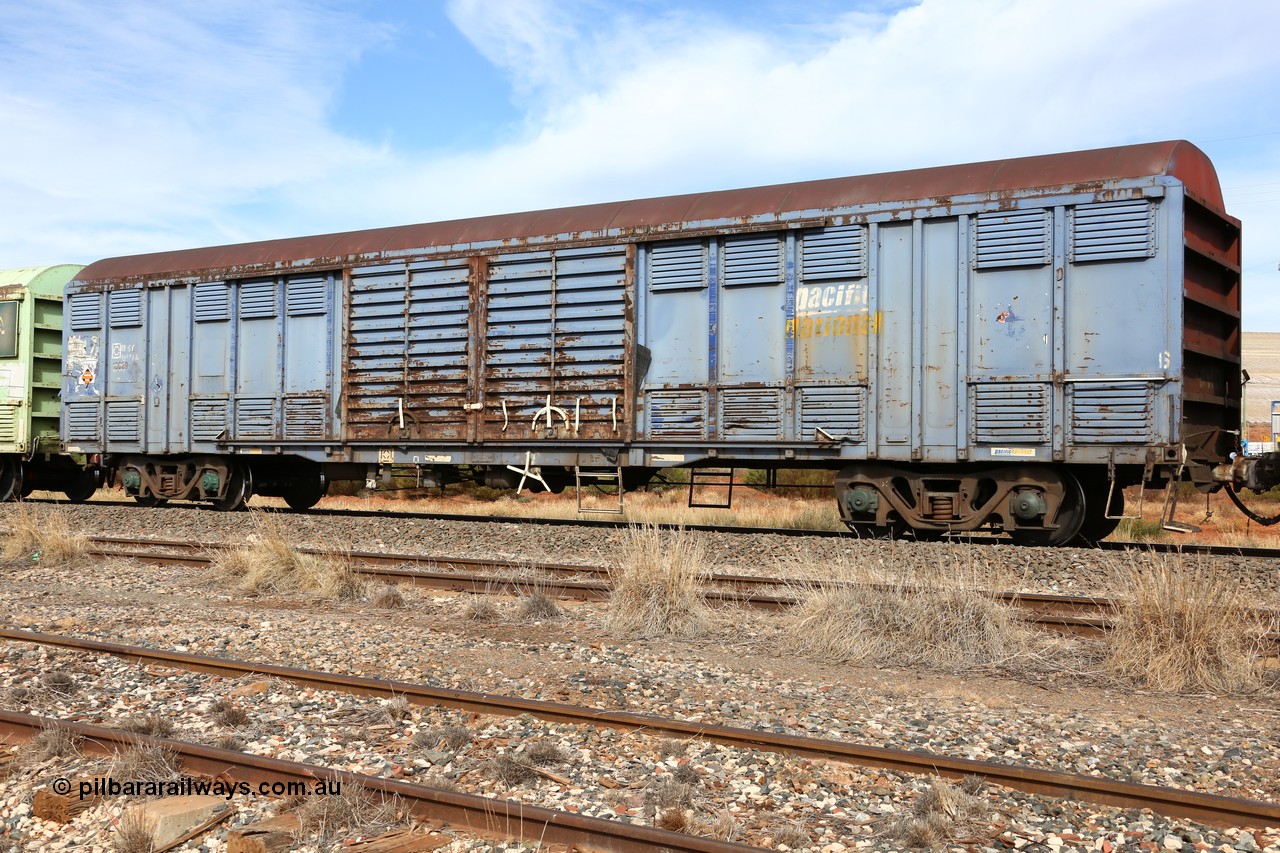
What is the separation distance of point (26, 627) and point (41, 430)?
10860 millimetres

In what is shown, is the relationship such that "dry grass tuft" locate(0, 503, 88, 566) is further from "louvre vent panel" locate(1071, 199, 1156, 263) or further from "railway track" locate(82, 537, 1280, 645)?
"louvre vent panel" locate(1071, 199, 1156, 263)

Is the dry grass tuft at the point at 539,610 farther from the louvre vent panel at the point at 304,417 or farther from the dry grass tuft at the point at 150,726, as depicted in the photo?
the louvre vent panel at the point at 304,417

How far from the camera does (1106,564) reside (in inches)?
344

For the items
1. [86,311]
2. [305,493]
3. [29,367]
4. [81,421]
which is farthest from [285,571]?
[29,367]

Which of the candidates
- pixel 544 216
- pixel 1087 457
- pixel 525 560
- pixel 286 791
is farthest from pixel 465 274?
pixel 286 791

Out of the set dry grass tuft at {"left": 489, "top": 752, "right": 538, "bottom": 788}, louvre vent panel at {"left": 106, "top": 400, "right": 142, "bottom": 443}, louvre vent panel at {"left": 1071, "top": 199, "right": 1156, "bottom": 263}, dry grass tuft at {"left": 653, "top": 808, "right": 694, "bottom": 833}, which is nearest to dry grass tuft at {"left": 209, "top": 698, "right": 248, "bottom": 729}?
dry grass tuft at {"left": 489, "top": 752, "right": 538, "bottom": 788}

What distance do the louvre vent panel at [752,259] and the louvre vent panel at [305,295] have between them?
5.65 m

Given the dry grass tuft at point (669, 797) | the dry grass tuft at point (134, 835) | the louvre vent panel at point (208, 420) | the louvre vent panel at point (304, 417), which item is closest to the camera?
the dry grass tuft at point (134, 835)

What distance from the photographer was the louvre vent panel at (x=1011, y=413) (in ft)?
31.8

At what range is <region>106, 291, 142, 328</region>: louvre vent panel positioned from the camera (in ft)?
49.5

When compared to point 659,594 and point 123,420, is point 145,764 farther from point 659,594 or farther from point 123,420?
point 123,420

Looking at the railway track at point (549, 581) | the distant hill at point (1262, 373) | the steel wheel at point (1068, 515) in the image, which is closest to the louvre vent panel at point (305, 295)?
the railway track at point (549, 581)

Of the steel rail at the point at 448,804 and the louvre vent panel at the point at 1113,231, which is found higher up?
the louvre vent panel at the point at 1113,231

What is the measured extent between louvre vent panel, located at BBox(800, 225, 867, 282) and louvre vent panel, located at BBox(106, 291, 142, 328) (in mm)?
10104
